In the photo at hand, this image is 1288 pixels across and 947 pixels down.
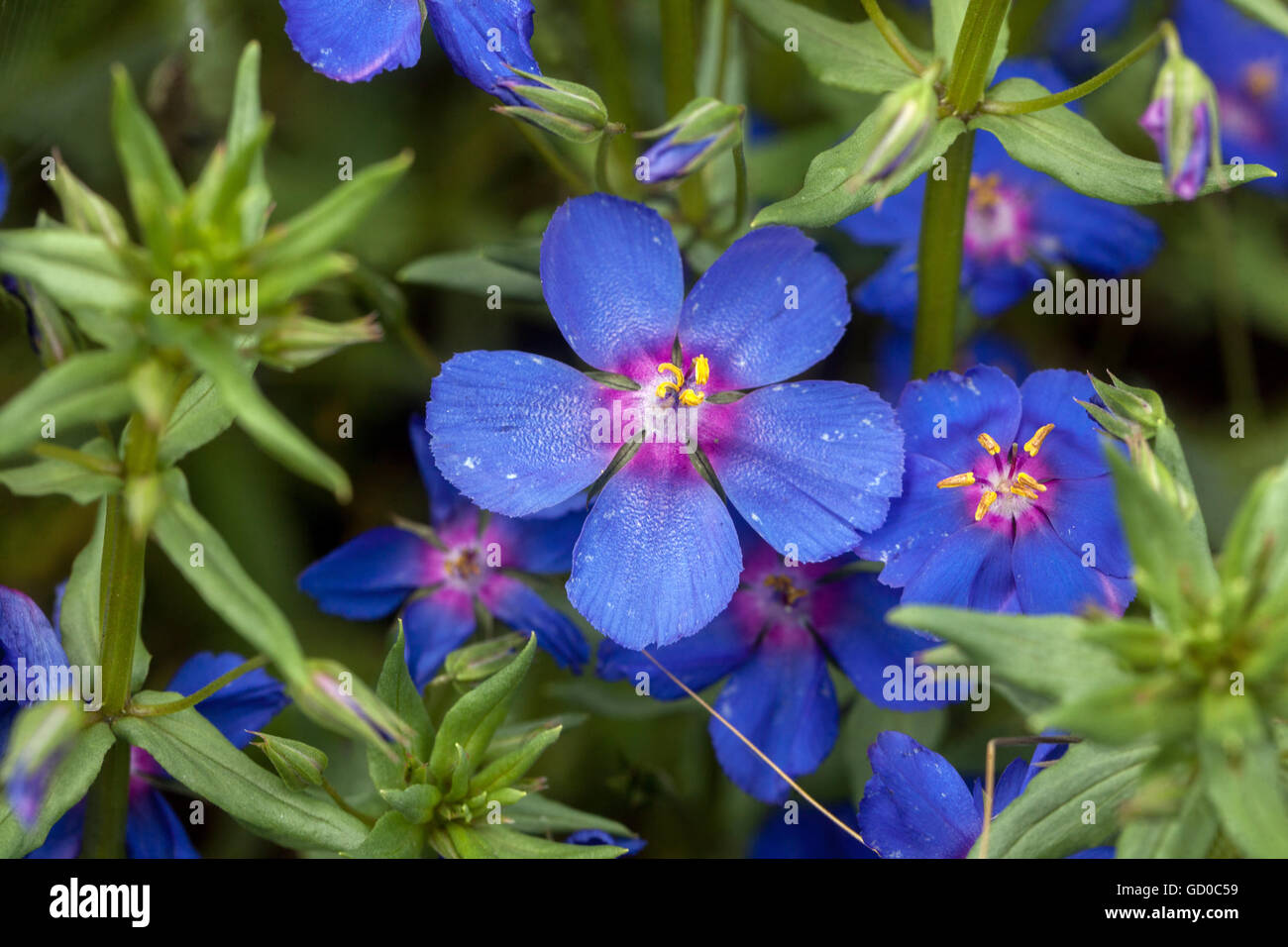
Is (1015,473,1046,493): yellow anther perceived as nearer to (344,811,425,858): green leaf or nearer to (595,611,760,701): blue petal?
(595,611,760,701): blue petal


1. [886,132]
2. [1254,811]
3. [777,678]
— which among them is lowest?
[1254,811]

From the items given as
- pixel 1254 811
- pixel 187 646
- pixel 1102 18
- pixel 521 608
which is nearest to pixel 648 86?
pixel 1102 18

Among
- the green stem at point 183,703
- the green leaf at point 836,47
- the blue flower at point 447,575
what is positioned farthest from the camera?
the blue flower at point 447,575

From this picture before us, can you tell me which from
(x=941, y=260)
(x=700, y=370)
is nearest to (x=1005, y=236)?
(x=941, y=260)

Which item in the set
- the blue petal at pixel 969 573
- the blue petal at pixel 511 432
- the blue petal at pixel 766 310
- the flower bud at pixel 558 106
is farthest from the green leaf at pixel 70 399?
the blue petal at pixel 969 573

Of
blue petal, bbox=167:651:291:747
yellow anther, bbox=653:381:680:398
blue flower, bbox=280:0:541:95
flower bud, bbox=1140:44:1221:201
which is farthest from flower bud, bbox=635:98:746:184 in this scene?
blue petal, bbox=167:651:291:747

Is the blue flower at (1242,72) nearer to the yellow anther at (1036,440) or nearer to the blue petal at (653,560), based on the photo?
the yellow anther at (1036,440)
